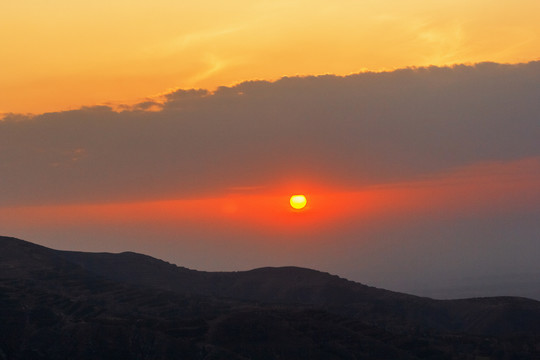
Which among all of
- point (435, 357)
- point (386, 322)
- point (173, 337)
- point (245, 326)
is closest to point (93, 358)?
point (173, 337)

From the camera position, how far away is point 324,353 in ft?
477

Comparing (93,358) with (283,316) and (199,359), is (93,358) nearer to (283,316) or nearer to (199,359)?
(199,359)

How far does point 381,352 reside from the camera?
14800 cm

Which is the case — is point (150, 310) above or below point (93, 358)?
above

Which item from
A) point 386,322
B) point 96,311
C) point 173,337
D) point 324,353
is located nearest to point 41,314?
point 96,311

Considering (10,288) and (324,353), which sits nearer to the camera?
(324,353)

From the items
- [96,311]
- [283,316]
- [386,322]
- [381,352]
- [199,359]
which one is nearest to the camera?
[199,359]

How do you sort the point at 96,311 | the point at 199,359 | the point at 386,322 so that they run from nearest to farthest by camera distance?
the point at 199,359, the point at 96,311, the point at 386,322

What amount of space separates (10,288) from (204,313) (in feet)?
173

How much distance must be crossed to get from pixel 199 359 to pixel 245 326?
798 inches

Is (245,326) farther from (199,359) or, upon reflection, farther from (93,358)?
(93,358)

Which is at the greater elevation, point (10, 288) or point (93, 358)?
point (10, 288)

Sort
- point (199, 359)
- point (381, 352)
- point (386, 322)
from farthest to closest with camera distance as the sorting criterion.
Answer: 1. point (386, 322)
2. point (381, 352)
3. point (199, 359)

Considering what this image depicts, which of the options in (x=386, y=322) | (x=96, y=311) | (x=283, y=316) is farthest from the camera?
(x=386, y=322)
